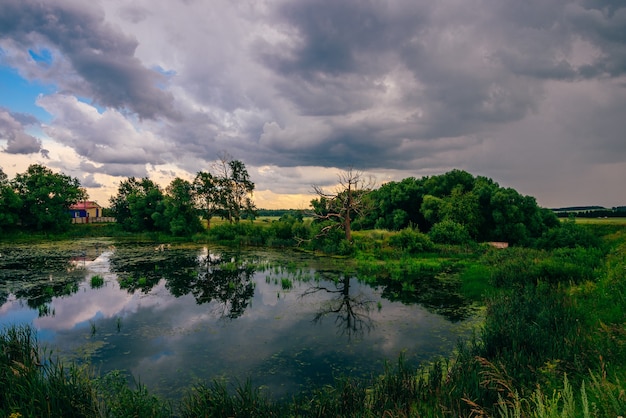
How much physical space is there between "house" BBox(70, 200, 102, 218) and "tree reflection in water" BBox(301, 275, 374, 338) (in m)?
71.7

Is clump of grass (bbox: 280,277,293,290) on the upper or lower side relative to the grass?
lower

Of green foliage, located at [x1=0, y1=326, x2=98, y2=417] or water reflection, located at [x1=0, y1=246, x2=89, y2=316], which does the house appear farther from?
green foliage, located at [x1=0, y1=326, x2=98, y2=417]

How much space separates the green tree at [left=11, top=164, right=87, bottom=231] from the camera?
4444 centimetres

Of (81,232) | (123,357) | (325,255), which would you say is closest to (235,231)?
(325,255)

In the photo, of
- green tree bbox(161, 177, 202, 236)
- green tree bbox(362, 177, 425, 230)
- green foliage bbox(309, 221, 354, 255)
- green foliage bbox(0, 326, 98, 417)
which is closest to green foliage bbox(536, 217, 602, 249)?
green tree bbox(362, 177, 425, 230)

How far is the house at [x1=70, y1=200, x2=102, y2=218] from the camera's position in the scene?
71.6 meters

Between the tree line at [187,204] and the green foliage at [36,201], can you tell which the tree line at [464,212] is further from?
the green foliage at [36,201]

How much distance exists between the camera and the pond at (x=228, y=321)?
355 inches

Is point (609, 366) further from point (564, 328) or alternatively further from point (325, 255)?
point (325, 255)

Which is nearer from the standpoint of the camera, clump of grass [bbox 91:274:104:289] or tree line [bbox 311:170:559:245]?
clump of grass [bbox 91:274:104:289]

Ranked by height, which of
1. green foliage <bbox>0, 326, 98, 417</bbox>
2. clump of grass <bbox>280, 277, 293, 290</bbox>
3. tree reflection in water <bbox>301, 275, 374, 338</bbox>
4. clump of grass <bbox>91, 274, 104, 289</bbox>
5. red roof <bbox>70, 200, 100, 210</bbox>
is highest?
red roof <bbox>70, 200, 100, 210</bbox>

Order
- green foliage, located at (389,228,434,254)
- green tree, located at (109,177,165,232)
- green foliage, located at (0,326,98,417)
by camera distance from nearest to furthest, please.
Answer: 1. green foliage, located at (0,326,98,417)
2. green foliage, located at (389,228,434,254)
3. green tree, located at (109,177,165,232)

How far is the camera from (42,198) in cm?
4553

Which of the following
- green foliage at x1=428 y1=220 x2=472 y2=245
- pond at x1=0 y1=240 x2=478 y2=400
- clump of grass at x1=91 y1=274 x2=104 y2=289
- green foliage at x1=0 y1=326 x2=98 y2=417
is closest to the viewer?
green foliage at x1=0 y1=326 x2=98 y2=417
